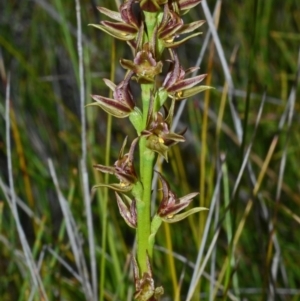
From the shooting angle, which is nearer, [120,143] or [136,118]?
[136,118]

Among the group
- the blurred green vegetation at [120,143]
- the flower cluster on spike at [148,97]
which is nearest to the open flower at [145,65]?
the flower cluster on spike at [148,97]

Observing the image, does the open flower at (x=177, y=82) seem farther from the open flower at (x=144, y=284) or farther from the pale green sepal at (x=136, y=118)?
the open flower at (x=144, y=284)

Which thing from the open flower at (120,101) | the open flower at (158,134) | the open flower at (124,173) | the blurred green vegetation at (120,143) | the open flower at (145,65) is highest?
the open flower at (145,65)

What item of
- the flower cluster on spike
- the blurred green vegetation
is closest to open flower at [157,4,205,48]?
the flower cluster on spike

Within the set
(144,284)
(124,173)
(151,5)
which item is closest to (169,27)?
(151,5)

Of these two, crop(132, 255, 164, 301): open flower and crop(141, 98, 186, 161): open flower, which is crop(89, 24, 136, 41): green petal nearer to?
crop(141, 98, 186, 161): open flower

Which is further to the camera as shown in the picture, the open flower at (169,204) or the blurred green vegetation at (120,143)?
the blurred green vegetation at (120,143)

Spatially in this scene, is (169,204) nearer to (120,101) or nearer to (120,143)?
(120,101)

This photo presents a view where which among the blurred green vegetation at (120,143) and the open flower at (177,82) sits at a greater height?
the open flower at (177,82)
